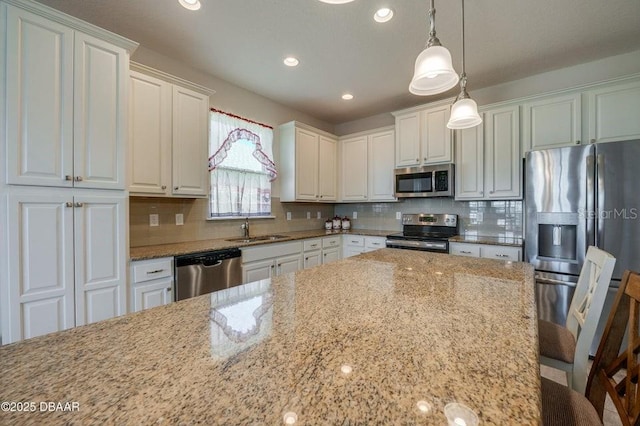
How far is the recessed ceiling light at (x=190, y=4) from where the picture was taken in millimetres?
2002

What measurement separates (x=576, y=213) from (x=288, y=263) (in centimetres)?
279

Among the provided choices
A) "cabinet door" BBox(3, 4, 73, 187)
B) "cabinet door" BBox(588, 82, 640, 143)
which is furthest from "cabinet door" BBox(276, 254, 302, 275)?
"cabinet door" BBox(588, 82, 640, 143)

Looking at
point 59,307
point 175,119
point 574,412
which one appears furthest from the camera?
point 175,119

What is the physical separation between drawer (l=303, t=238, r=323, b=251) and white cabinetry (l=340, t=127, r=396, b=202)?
3.42 ft

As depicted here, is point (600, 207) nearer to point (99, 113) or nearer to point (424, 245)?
point (424, 245)

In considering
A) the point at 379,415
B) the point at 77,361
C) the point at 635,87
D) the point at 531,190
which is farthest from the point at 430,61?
the point at 635,87

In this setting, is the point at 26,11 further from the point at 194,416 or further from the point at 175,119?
the point at 194,416

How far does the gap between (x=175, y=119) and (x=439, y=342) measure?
108 inches

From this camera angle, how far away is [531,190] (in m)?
2.62

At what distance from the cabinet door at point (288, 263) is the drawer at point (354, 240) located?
35.1 inches

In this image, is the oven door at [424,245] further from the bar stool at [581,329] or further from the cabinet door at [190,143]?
the cabinet door at [190,143]

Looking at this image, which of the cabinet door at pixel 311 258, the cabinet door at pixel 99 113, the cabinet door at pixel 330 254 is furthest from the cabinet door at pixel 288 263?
the cabinet door at pixel 99 113

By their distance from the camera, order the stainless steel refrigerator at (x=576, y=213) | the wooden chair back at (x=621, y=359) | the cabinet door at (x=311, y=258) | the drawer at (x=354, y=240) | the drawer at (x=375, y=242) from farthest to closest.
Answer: the drawer at (x=354, y=240)
the drawer at (x=375, y=242)
the cabinet door at (x=311, y=258)
the stainless steel refrigerator at (x=576, y=213)
the wooden chair back at (x=621, y=359)

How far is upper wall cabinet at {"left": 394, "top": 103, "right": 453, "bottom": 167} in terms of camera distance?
134 inches
